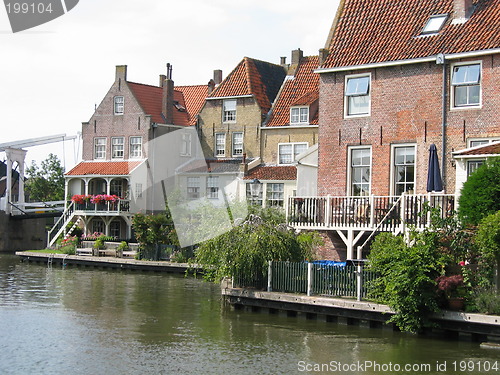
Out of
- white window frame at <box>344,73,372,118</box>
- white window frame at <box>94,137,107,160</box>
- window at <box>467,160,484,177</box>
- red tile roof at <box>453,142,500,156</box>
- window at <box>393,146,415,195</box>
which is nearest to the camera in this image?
red tile roof at <box>453,142,500,156</box>

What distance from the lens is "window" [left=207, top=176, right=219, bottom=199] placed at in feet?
161

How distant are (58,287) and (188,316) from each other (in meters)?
9.78

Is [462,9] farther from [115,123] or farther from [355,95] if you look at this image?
[115,123]

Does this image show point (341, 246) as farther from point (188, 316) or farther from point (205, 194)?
point (205, 194)

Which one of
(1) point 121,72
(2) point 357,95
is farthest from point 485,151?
(1) point 121,72

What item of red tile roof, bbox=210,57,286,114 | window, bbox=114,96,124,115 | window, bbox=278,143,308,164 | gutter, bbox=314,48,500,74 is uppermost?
red tile roof, bbox=210,57,286,114

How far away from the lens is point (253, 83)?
49688mm

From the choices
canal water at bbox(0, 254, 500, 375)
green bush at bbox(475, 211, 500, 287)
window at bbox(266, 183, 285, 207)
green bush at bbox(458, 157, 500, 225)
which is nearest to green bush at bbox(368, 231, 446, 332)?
canal water at bbox(0, 254, 500, 375)

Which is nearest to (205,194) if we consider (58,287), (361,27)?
(58,287)

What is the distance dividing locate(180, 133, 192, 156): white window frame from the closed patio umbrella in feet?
99.0

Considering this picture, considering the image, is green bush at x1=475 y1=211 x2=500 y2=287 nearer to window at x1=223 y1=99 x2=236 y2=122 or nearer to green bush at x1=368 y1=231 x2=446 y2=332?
green bush at x1=368 y1=231 x2=446 y2=332

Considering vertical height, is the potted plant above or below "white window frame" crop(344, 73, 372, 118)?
below

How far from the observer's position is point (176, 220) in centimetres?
4375

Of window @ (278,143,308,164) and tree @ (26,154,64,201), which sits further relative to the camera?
tree @ (26,154,64,201)
